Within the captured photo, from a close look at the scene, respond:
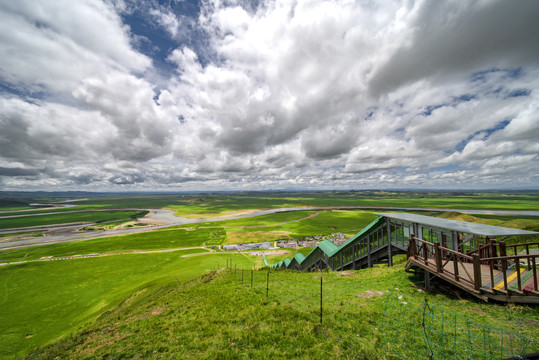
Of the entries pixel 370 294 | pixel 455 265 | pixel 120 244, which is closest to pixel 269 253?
pixel 370 294

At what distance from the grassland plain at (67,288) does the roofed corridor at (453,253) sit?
29296mm

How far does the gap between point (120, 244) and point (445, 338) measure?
11663cm

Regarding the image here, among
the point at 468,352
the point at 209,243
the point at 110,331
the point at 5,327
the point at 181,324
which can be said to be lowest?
the point at 209,243

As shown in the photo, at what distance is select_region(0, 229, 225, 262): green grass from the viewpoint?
267 feet

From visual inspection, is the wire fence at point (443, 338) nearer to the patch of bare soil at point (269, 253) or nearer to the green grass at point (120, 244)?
the patch of bare soil at point (269, 253)

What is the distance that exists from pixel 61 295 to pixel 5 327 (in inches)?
532

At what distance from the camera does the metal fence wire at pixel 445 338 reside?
6977 mm

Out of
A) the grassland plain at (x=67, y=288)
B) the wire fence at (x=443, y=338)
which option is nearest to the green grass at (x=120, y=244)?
Answer: the grassland plain at (x=67, y=288)

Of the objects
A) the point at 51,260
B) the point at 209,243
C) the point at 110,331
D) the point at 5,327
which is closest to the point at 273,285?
the point at 110,331

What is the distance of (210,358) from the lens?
8.28 m

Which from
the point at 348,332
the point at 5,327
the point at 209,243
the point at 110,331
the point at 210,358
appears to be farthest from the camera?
the point at 209,243

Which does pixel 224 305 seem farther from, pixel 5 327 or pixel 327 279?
pixel 5 327

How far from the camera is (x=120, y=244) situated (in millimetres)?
90938

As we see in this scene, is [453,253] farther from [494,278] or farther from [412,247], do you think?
[412,247]
